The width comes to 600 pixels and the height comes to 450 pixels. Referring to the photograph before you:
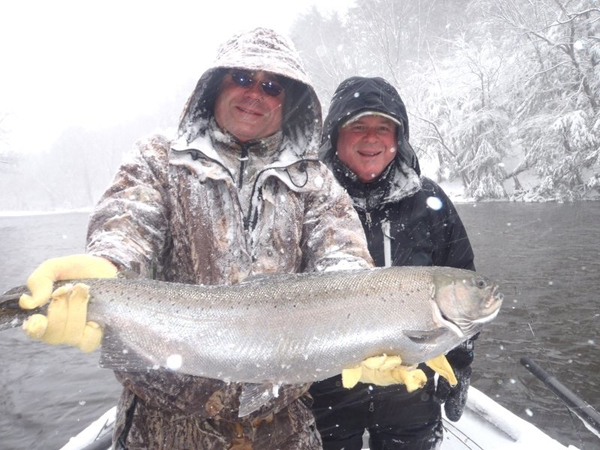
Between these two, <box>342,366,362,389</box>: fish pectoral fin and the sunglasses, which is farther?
the sunglasses

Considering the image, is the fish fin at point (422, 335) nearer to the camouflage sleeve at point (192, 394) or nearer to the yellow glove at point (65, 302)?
the camouflage sleeve at point (192, 394)

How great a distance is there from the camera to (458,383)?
3.84m

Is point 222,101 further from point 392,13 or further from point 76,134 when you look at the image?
point 76,134

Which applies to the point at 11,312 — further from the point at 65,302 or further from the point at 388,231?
the point at 388,231

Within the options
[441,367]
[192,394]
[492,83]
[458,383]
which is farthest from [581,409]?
[492,83]

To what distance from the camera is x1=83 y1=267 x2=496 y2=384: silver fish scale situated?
7.46 ft

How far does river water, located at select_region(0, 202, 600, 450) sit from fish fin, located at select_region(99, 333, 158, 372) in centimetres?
382

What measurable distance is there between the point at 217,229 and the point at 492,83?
3220 centimetres

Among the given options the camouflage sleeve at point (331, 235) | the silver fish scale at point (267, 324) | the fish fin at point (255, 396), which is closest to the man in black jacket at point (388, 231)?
the camouflage sleeve at point (331, 235)

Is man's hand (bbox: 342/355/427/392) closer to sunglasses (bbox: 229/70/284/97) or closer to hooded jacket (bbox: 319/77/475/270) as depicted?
hooded jacket (bbox: 319/77/475/270)

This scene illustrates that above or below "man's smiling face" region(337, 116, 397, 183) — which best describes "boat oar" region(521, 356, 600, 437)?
below

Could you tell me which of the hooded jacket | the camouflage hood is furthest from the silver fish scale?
the hooded jacket

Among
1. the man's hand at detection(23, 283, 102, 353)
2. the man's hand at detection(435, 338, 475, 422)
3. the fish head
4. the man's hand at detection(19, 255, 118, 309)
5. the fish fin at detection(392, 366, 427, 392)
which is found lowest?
the man's hand at detection(435, 338, 475, 422)

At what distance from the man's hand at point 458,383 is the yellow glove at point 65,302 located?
2808mm
